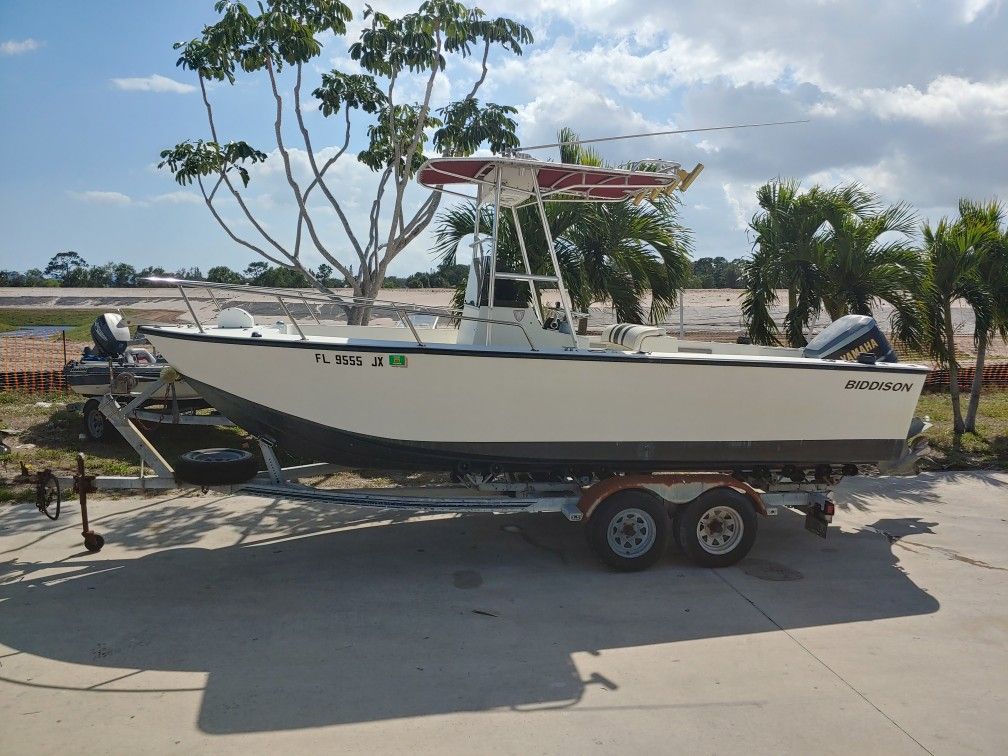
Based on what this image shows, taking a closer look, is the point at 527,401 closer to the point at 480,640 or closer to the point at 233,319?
the point at 480,640

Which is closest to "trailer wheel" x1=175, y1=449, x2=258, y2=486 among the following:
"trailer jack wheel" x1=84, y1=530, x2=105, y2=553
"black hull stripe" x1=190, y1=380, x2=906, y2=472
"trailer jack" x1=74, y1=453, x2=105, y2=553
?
"black hull stripe" x1=190, y1=380, x2=906, y2=472

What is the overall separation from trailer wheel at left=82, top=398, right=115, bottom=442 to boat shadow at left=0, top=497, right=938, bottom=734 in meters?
3.20

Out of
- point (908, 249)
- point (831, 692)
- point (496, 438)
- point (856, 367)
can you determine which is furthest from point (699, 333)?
point (831, 692)

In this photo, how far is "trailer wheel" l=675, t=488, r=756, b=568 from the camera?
6.46 metres

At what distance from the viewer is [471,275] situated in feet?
24.1

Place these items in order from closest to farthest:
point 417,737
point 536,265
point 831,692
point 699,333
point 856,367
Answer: point 417,737, point 831,692, point 856,367, point 536,265, point 699,333

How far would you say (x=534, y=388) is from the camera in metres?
6.07

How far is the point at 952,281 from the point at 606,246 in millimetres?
5531

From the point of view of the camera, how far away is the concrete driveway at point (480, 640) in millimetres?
4090

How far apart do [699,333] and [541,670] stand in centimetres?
1626

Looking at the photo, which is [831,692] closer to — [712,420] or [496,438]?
[712,420]

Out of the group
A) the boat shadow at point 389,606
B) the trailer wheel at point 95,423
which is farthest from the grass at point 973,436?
the trailer wheel at point 95,423

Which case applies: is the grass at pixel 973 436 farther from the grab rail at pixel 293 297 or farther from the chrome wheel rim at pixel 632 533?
the grab rail at pixel 293 297

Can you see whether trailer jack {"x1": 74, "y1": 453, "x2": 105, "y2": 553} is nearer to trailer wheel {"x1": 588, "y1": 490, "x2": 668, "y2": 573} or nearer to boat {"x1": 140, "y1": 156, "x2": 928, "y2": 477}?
boat {"x1": 140, "y1": 156, "x2": 928, "y2": 477}
